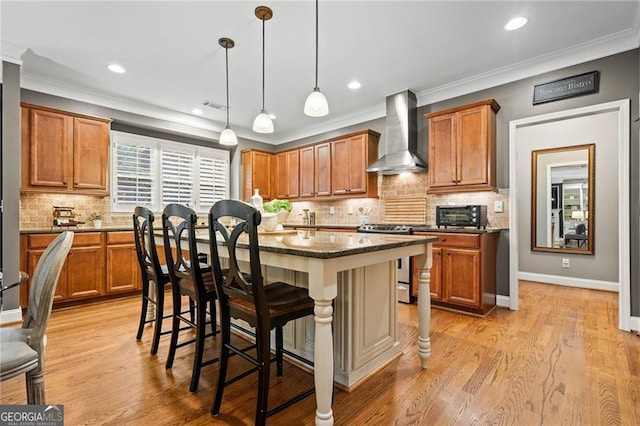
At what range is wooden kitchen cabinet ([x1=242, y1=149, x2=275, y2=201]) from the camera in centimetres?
577

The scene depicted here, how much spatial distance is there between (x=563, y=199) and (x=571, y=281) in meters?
1.27

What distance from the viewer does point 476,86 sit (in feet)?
12.3

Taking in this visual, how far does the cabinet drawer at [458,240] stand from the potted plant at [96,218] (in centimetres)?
437

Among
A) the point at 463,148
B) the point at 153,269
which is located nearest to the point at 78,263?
the point at 153,269

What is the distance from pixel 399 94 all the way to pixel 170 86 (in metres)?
3.02

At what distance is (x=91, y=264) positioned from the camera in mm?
3740

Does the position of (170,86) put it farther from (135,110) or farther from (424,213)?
(424,213)

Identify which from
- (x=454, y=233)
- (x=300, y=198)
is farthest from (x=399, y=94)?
(x=300, y=198)

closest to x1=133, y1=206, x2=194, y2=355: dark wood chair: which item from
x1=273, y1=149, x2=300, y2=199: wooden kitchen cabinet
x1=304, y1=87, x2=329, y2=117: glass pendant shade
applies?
x1=304, y1=87, x2=329, y2=117: glass pendant shade

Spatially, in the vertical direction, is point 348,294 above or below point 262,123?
below

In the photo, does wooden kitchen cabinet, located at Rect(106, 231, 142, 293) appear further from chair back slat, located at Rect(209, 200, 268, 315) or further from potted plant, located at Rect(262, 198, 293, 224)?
chair back slat, located at Rect(209, 200, 268, 315)

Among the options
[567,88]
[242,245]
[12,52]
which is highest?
[12,52]

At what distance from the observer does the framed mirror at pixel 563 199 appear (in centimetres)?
456

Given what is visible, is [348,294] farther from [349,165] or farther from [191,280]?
[349,165]
